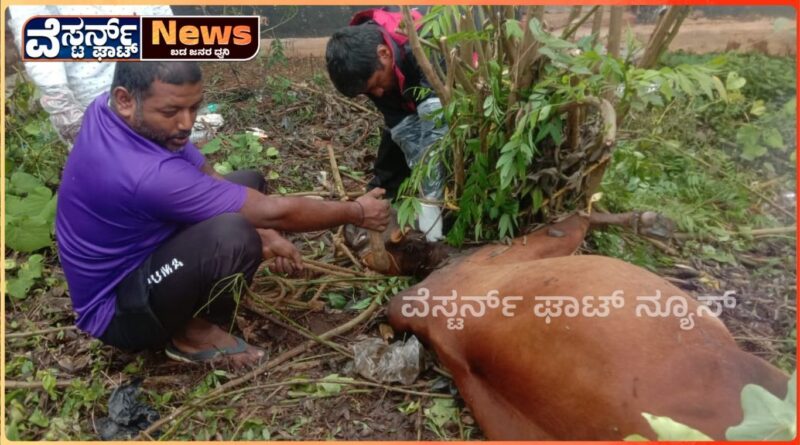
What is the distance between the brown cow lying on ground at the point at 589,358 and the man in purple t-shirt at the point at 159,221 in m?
0.63

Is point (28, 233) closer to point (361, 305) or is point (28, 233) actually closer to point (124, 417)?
point (124, 417)

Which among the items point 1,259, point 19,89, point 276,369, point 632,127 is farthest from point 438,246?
point 19,89

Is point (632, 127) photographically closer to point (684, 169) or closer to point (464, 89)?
point (684, 169)

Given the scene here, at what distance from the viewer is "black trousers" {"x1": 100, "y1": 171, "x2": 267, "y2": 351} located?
7.43ft

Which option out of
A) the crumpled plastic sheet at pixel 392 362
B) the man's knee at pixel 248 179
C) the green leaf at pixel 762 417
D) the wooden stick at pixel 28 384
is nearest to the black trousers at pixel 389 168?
the man's knee at pixel 248 179

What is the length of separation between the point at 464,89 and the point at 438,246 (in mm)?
581

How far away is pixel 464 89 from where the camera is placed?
98.2 inches

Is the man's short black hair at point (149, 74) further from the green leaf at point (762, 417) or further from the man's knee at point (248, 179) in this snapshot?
the green leaf at point (762, 417)

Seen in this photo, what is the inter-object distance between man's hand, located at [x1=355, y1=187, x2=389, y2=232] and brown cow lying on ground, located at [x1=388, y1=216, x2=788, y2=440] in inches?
16.4

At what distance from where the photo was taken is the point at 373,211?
247cm

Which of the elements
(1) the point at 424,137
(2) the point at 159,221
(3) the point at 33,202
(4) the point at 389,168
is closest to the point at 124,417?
(2) the point at 159,221

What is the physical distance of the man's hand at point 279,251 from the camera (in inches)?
101


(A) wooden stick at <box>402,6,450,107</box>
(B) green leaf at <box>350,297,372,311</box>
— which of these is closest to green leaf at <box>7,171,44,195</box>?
(B) green leaf at <box>350,297,372,311</box>

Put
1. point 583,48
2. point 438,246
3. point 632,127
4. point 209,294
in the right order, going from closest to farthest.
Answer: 1. point 583,48
2. point 209,294
3. point 438,246
4. point 632,127
